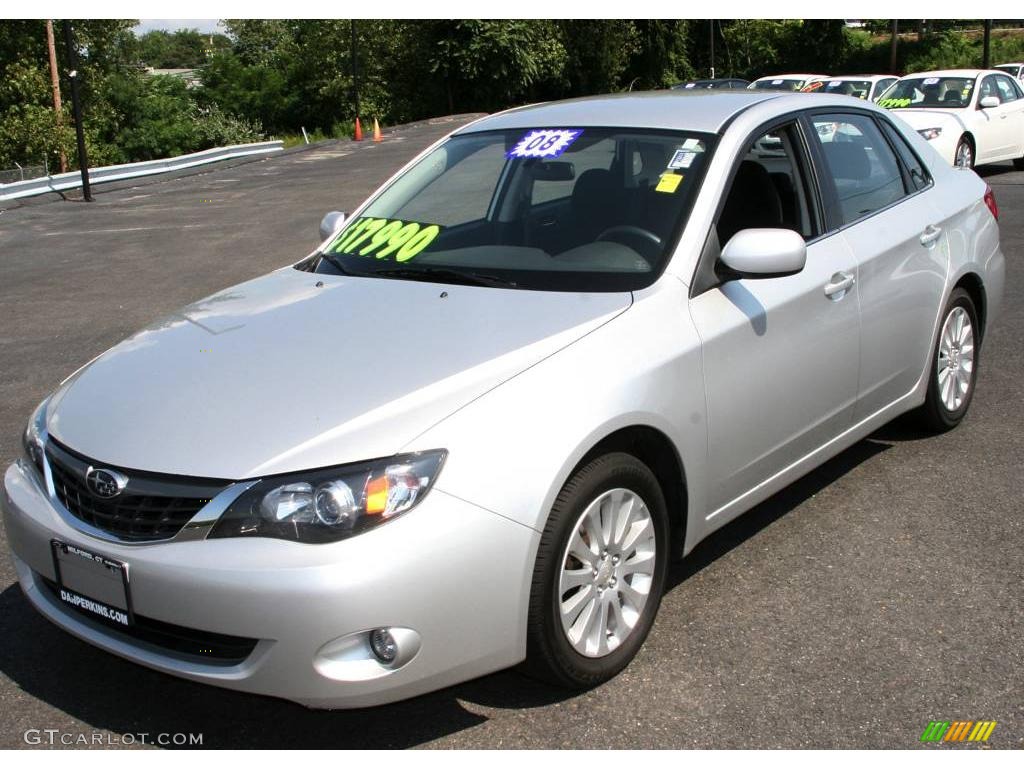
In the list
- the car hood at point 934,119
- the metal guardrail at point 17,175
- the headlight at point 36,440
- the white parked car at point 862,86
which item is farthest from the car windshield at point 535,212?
the metal guardrail at point 17,175

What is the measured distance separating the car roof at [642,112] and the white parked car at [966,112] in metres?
11.6

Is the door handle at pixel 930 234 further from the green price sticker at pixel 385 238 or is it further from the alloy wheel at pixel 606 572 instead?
the alloy wheel at pixel 606 572

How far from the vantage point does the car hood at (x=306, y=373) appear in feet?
9.83

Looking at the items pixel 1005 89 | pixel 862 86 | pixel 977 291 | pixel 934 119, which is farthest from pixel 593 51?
pixel 977 291

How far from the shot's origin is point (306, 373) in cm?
334

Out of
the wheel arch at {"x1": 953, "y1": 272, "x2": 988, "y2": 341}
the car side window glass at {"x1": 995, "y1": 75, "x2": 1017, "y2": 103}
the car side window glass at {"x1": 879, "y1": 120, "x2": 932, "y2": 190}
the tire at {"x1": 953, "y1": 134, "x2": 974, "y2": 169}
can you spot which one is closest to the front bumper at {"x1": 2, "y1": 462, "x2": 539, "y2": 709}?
the car side window glass at {"x1": 879, "y1": 120, "x2": 932, "y2": 190}

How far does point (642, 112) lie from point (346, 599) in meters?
2.54

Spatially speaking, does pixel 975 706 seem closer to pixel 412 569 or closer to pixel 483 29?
pixel 412 569

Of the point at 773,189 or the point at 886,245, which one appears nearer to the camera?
the point at 773,189

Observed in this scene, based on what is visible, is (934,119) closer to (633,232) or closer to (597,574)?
(633,232)

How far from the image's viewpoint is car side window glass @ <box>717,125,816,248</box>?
4.27m

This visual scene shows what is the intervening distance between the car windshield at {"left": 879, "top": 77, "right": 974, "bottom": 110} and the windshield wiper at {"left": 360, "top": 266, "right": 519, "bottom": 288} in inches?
540
